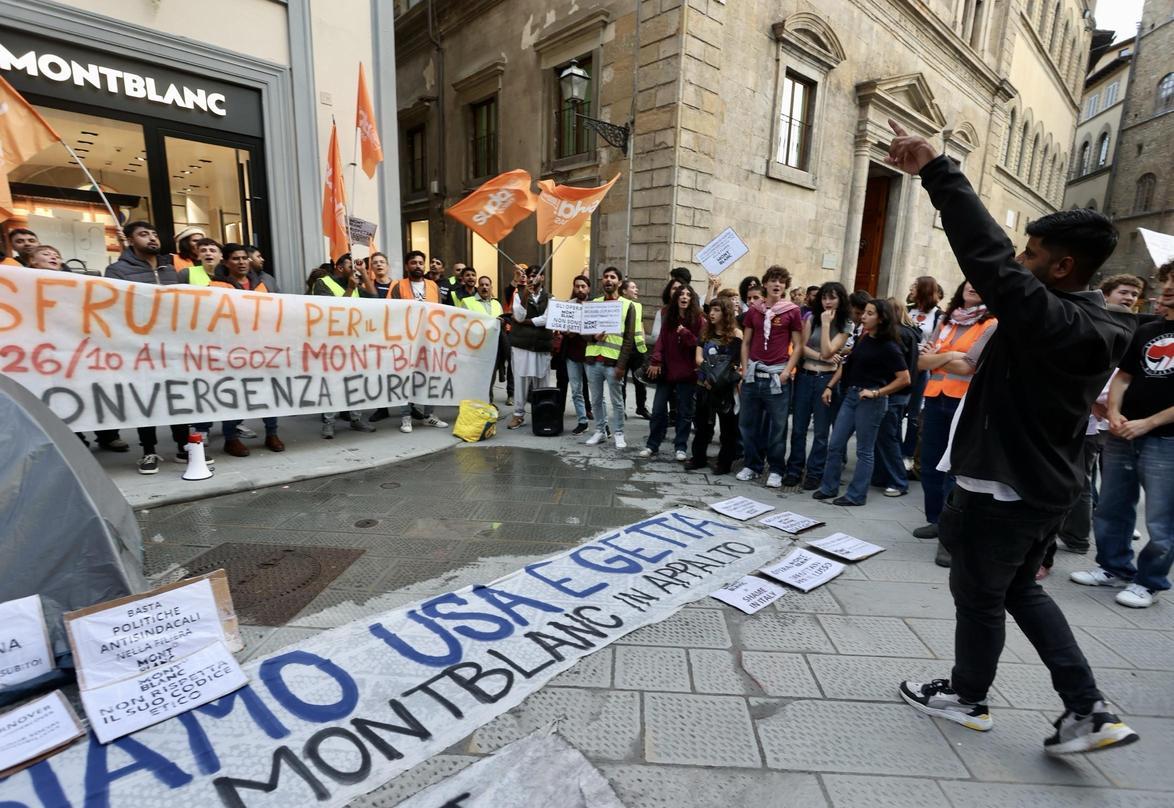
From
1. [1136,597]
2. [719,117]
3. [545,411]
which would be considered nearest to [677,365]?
[545,411]

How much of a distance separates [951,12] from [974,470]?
21.1 metres

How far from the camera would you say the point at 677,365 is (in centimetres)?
587

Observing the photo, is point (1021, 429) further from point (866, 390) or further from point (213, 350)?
point (213, 350)

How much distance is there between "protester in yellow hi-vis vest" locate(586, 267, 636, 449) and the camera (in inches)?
247

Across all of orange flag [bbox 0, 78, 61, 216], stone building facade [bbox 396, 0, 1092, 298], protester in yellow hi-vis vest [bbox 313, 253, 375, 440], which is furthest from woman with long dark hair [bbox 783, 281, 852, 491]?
orange flag [bbox 0, 78, 61, 216]

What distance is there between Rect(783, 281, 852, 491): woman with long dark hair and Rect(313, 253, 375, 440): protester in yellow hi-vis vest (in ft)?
15.5

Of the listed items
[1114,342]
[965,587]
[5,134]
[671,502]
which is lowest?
[671,502]

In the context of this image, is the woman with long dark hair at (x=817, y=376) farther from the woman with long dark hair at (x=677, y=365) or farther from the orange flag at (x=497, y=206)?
the orange flag at (x=497, y=206)

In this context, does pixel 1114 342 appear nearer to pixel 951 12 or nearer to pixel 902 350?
pixel 902 350

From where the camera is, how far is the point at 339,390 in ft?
19.3

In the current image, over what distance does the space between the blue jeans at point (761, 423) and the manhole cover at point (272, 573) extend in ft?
11.8

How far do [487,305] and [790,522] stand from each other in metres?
5.32

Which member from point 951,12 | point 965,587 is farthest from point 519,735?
point 951,12

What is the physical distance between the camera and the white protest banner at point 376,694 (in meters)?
→ 1.92
